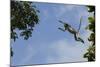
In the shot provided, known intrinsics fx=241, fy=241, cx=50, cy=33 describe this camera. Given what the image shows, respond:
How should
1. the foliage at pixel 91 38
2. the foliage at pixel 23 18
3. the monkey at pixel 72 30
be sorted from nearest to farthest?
the foliage at pixel 23 18 < the monkey at pixel 72 30 < the foliage at pixel 91 38

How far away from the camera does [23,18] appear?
2385mm

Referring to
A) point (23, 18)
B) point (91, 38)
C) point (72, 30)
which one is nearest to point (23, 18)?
point (23, 18)

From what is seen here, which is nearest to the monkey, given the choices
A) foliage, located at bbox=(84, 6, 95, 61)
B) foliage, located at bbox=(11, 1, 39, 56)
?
foliage, located at bbox=(84, 6, 95, 61)

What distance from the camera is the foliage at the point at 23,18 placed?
2336 millimetres

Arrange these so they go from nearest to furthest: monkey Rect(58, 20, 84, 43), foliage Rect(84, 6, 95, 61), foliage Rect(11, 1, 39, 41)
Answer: foliage Rect(11, 1, 39, 41)
monkey Rect(58, 20, 84, 43)
foliage Rect(84, 6, 95, 61)

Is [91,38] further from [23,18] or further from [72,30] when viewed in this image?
[23,18]

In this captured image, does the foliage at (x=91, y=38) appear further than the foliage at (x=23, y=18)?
Yes

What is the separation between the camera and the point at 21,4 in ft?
7.79

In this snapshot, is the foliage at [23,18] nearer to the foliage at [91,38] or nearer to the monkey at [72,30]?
the monkey at [72,30]

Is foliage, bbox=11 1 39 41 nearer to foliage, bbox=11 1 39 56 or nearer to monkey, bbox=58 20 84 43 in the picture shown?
foliage, bbox=11 1 39 56

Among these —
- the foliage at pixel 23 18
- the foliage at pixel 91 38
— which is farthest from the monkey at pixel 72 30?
the foliage at pixel 23 18

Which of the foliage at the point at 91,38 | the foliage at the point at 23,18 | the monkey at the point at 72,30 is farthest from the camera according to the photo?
the foliage at the point at 91,38

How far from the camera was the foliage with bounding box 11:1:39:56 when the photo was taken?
2.34 metres
